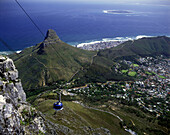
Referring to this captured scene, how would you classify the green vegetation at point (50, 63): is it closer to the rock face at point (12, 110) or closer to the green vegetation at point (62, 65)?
the green vegetation at point (62, 65)

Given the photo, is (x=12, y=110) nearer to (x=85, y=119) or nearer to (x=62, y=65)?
(x=85, y=119)

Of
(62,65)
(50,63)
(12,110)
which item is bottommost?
(62,65)

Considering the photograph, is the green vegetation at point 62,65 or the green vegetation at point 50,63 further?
the green vegetation at point 62,65

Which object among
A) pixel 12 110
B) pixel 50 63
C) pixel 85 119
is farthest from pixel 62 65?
pixel 12 110

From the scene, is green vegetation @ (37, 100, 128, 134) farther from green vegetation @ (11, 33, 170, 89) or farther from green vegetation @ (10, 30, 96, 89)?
green vegetation @ (10, 30, 96, 89)

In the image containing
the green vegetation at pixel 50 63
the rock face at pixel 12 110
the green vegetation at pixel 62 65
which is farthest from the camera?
the green vegetation at pixel 62 65

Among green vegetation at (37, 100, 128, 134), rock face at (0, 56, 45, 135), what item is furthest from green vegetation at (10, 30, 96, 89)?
rock face at (0, 56, 45, 135)

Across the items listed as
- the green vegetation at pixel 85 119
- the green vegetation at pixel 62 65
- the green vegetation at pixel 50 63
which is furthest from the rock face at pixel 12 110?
the green vegetation at pixel 62 65

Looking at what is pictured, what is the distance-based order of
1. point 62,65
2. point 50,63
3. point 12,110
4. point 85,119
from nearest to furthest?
point 12,110 < point 85,119 < point 50,63 < point 62,65

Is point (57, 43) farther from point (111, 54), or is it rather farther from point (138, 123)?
point (138, 123)
